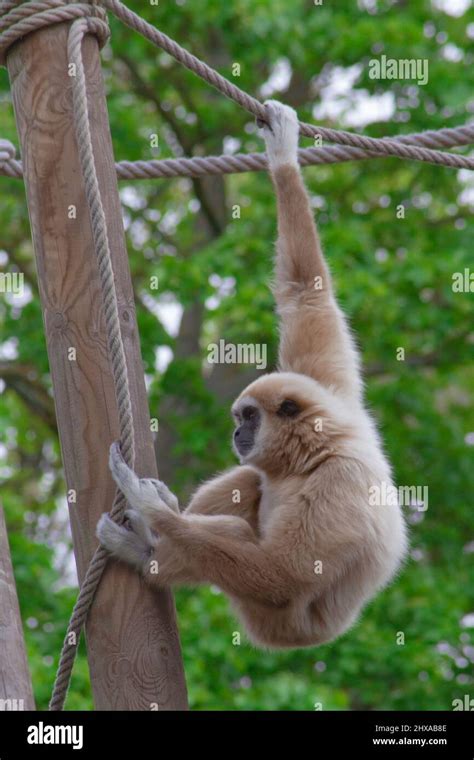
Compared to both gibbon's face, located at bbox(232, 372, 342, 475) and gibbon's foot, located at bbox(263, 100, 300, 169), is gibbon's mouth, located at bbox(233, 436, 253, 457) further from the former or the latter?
gibbon's foot, located at bbox(263, 100, 300, 169)

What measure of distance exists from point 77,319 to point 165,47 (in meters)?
1.22

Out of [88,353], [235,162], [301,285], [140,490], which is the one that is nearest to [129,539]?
[140,490]

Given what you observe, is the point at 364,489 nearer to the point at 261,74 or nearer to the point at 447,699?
the point at 447,699

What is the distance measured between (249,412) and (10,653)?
4.88 feet

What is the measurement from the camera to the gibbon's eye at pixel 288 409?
3734 millimetres

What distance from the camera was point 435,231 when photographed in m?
10.1

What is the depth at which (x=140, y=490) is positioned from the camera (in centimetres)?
291

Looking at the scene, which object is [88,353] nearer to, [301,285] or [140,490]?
[140,490]

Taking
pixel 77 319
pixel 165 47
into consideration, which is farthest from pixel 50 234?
pixel 165 47

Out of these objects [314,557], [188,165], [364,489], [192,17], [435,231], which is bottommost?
[314,557]

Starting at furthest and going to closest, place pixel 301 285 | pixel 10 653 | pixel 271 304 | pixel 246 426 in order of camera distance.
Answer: pixel 271 304, pixel 301 285, pixel 246 426, pixel 10 653

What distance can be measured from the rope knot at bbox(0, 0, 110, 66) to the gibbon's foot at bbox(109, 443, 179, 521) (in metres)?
1.27

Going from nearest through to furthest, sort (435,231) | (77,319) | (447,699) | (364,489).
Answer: (77,319) → (364,489) → (447,699) → (435,231)

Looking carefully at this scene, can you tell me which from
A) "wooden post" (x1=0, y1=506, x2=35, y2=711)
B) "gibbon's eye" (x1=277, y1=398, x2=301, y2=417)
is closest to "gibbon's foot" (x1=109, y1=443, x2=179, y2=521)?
"wooden post" (x1=0, y1=506, x2=35, y2=711)
